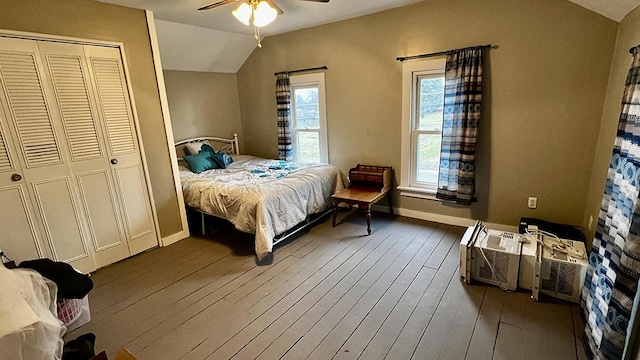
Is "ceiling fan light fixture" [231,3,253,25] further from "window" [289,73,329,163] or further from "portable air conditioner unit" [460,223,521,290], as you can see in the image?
"portable air conditioner unit" [460,223,521,290]

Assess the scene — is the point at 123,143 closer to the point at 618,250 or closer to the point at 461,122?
the point at 461,122

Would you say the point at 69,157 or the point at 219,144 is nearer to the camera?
the point at 69,157

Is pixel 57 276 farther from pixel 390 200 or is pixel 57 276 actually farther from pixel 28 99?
pixel 390 200

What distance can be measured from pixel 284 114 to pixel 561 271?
3659mm

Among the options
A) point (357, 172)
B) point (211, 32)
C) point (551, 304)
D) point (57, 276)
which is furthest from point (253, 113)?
point (551, 304)

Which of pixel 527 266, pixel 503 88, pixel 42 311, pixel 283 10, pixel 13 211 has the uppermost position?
pixel 283 10

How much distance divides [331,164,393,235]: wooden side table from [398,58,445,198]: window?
25 cm

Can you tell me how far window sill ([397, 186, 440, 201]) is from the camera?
3.61 metres

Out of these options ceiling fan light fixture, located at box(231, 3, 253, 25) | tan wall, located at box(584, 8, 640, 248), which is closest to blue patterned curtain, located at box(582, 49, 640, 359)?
tan wall, located at box(584, 8, 640, 248)

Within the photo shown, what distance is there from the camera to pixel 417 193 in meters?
3.71

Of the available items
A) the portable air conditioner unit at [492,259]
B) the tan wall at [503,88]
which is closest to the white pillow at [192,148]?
the tan wall at [503,88]

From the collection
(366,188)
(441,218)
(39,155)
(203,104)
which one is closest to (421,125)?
(366,188)

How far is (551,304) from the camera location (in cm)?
215

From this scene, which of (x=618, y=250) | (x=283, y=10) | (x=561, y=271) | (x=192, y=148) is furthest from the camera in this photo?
(x=192, y=148)
